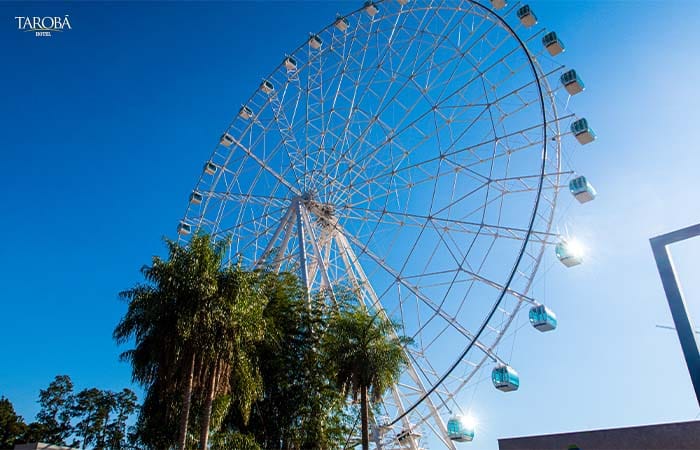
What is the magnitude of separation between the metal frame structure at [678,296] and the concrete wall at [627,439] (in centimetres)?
458

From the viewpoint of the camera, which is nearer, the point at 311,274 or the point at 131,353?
the point at 131,353

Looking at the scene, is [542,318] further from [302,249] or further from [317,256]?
[302,249]

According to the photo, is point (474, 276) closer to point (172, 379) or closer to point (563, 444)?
point (563, 444)

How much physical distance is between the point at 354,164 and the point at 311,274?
5.58 m

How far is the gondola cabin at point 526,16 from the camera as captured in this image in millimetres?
25781

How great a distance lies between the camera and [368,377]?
19844 millimetres

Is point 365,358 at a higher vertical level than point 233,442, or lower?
higher

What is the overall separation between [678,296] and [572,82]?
17.4 meters

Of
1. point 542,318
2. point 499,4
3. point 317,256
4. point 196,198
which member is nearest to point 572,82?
point 499,4

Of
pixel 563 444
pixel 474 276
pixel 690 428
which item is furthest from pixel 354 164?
pixel 690 428

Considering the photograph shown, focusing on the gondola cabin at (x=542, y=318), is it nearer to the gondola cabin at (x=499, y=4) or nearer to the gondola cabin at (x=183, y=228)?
the gondola cabin at (x=499, y=4)

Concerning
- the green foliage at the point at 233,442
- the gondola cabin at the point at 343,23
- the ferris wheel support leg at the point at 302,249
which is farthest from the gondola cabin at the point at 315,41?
the green foliage at the point at 233,442

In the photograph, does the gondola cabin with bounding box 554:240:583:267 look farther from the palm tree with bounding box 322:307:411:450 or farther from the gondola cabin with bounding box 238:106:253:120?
the gondola cabin with bounding box 238:106:253:120

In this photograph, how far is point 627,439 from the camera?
12367 millimetres
